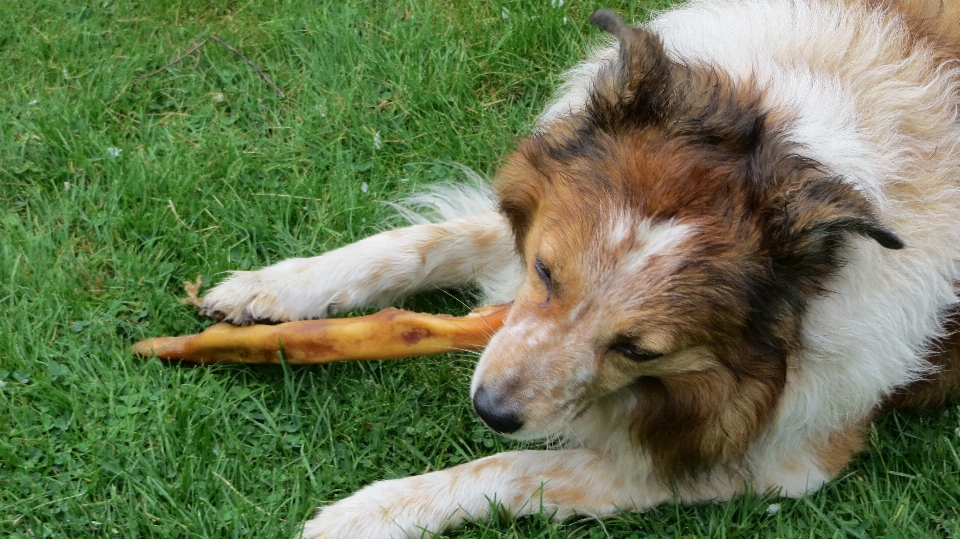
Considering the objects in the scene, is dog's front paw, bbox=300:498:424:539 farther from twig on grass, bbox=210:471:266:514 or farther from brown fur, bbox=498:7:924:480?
brown fur, bbox=498:7:924:480

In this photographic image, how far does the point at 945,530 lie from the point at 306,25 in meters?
3.88

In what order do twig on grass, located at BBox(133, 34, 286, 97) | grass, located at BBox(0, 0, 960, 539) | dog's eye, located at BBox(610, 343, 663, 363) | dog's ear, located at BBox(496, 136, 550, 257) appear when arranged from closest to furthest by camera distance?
dog's eye, located at BBox(610, 343, 663, 363) → dog's ear, located at BBox(496, 136, 550, 257) → grass, located at BBox(0, 0, 960, 539) → twig on grass, located at BBox(133, 34, 286, 97)

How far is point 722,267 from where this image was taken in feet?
7.42

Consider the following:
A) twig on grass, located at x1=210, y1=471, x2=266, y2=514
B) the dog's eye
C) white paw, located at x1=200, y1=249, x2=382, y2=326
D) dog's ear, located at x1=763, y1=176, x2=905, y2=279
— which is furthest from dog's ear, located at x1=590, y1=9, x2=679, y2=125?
twig on grass, located at x1=210, y1=471, x2=266, y2=514

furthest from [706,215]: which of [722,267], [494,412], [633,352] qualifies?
[494,412]

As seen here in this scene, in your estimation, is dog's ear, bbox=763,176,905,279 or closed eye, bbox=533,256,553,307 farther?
closed eye, bbox=533,256,553,307

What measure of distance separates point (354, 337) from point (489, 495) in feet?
2.45

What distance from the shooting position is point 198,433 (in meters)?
3.10

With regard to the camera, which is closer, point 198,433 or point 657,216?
point 657,216

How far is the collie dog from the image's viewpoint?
2281 mm

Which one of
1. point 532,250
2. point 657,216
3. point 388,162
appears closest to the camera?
point 657,216

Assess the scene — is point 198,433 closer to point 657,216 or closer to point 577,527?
point 577,527

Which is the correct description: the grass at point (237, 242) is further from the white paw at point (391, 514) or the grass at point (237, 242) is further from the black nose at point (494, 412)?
the black nose at point (494, 412)

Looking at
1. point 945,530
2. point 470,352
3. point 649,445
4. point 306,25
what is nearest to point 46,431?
point 470,352
